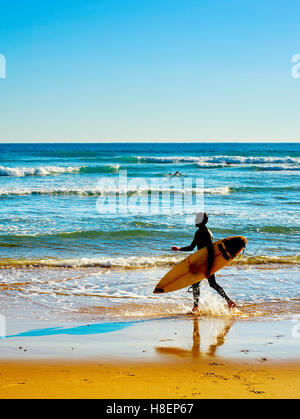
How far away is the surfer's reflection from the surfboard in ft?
3.22

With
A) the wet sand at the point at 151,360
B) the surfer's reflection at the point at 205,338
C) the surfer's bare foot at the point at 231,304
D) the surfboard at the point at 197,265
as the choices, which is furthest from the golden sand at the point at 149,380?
the surfboard at the point at 197,265

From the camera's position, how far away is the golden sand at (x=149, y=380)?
160 inches

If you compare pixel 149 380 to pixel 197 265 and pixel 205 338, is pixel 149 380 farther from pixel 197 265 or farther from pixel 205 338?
pixel 197 265

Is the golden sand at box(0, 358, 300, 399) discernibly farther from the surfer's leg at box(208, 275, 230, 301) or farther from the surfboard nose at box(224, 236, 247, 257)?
the surfboard nose at box(224, 236, 247, 257)

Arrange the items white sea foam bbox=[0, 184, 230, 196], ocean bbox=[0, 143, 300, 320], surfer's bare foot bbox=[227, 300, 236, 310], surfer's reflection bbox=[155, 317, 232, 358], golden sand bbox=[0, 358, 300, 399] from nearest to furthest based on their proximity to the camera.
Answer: golden sand bbox=[0, 358, 300, 399], surfer's reflection bbox=[155, 317, 232, 358], surfer's bare foot bbox=[227, 300, 236, 310], ocean bbox=[0, 143, 300, 320], white sea foam bbox=[0, 184, 230, 196]

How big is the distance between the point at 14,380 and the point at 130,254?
7.15 m

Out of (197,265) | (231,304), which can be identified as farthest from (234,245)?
(231,304)

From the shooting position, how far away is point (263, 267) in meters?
10.3

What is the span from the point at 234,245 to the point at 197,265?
0.74m

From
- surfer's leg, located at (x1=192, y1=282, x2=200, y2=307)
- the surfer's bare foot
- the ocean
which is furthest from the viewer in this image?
the ocean

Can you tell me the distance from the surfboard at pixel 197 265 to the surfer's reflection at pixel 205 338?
3.22 feet

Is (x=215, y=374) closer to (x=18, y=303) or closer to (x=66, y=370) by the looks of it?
(x=66, y=370)

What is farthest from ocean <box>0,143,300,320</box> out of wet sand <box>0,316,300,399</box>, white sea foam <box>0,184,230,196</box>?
wet sand <box>0,316,300,399</box>

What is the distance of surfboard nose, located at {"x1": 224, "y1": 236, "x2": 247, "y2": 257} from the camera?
779 centimetres
